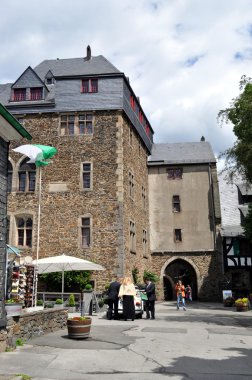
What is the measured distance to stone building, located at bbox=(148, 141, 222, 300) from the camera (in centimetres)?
3095

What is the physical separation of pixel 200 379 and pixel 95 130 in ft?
64.7

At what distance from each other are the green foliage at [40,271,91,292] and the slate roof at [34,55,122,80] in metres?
12.0

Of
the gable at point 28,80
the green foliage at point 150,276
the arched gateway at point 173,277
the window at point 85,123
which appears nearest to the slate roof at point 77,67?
the gable at point 28,80

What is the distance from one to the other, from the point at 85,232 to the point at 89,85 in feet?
29.6

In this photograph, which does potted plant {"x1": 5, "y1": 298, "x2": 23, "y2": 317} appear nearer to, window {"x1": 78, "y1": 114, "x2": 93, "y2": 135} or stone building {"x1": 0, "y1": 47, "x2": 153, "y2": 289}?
stone building {"x1": 0, "y1": 47, "x2": 153, "y2": 289}

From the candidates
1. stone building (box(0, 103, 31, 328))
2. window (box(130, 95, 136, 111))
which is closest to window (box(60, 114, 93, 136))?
window (box(130, 95, 136, 111))

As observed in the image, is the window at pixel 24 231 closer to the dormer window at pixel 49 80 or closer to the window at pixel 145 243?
the window at pixel 145 243

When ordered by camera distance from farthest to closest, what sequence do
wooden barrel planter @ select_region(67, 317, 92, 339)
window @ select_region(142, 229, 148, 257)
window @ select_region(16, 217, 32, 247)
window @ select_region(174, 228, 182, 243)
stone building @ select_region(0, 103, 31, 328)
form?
1. window @ select_region(174, 228, 182, 243)
2. window @ select_region(142, 229, 148, 257)
3. window @ select_region(16, 217, 32, 247)
4. wooden barrel planter @ select_region(67, 317, 92, 339)
5. stone building @ select_region(0, 103, 31, 328)

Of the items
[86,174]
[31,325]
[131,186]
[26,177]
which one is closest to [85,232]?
[86,174]

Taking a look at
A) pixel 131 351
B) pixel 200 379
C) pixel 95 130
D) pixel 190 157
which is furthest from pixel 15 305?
pixel 190 157

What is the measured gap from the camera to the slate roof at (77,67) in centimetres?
2619

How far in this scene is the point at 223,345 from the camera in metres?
10.1

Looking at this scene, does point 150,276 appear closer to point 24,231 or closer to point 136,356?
point 24,231

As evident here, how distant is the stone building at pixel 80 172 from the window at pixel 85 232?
57 mm
